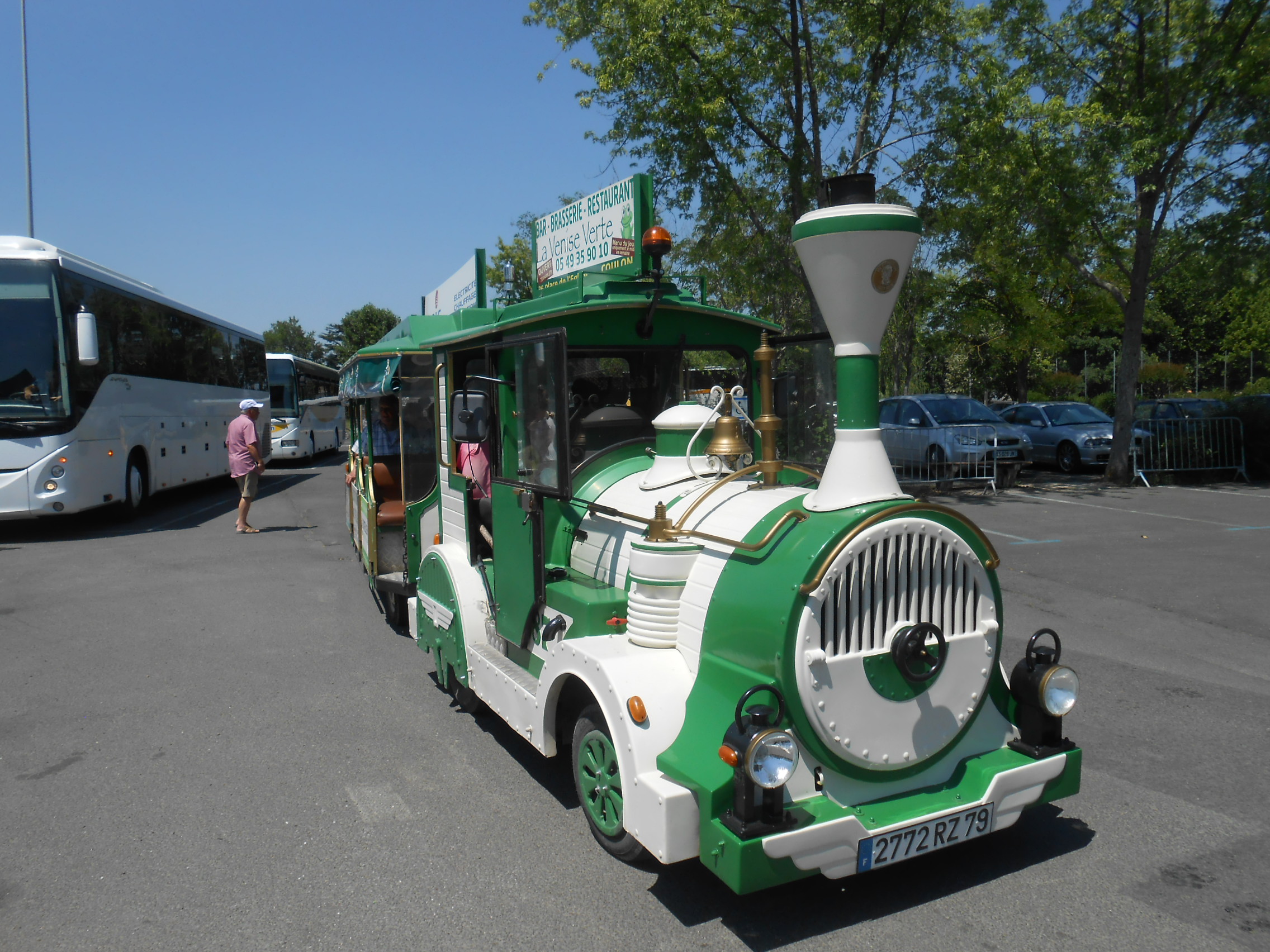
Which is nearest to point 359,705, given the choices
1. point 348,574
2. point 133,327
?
point 348,574

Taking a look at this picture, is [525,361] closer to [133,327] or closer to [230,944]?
[230,944]

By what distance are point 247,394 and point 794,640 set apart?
20.1 metres

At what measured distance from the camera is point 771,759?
2.72 metres

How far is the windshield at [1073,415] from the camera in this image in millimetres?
18953

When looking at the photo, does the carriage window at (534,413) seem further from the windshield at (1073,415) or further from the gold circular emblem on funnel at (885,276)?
the windshield at (1073,415)

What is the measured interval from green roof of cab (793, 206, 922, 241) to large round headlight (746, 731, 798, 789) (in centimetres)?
168

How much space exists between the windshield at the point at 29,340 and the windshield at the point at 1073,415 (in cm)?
1808

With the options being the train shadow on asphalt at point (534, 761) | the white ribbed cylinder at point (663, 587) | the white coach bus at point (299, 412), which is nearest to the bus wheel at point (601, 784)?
the white ribbed cylinder at point (663, 587)

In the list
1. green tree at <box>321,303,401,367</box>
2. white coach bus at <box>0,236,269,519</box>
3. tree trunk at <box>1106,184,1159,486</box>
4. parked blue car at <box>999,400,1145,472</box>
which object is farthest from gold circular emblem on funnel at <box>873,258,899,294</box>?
green tree at <box>321,303,401,367</box>

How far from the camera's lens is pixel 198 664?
6.25m

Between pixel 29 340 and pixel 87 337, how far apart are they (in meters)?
0.72

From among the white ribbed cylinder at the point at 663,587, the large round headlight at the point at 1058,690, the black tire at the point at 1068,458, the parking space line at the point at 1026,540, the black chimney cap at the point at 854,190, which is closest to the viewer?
the black chimney cap at the point at 854,190

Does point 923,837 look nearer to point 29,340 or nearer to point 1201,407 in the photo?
point 29,340

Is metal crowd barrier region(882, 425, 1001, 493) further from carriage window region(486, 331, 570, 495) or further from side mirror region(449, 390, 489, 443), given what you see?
side mirror region(449, 390, 489, 443)
